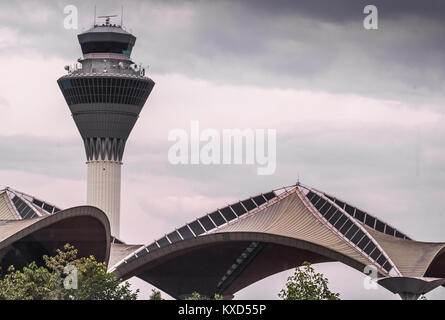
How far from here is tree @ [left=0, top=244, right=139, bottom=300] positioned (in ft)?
323

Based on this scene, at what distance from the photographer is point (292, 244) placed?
464 ft

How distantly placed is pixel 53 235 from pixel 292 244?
3479 cm

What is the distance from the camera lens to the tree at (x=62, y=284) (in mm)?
98438

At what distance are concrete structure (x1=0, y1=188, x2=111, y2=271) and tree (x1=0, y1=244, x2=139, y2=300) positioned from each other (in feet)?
13.0

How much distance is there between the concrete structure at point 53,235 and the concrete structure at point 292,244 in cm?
2075

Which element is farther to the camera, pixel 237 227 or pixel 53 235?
pixel 237 227

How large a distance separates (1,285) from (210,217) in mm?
51281

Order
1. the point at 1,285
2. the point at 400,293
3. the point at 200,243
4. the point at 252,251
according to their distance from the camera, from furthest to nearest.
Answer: the point at 252,251 → the point at 200,243 → the point at 400,293 → the point at 1,285

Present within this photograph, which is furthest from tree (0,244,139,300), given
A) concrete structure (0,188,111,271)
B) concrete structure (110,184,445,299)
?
concrete structure (110,184,445,299)
